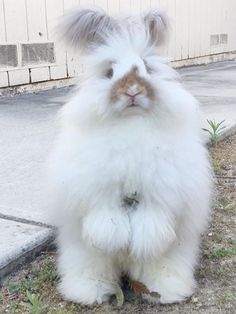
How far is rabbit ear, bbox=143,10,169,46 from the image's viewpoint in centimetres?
185

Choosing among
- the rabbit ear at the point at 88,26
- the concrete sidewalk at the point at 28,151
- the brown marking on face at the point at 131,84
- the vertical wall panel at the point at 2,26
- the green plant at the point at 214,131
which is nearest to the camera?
the brown marking on face at the point at 131,84

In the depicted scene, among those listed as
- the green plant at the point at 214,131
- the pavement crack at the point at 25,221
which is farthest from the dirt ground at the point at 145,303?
the green plant at the point at 214,131

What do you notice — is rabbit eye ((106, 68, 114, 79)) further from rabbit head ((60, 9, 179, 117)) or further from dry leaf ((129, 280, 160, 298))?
dry leaf ((129, 280, 160, 298))

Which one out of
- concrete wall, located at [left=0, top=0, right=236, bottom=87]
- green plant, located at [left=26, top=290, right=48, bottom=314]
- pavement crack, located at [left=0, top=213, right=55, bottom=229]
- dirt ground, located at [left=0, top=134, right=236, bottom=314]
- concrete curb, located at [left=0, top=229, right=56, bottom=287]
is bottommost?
dirt ground, located at [left=0, top=134, right=236, bottom=314]

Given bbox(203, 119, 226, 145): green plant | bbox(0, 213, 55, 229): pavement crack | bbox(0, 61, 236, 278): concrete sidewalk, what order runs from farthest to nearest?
bbox(203, 119, 226, 145): green plant < bbox(0, 213, 55, 229): pavement crack < bbox(0, 61, 236, 278): concrete sidewalk

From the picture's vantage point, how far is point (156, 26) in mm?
Answer: 1856

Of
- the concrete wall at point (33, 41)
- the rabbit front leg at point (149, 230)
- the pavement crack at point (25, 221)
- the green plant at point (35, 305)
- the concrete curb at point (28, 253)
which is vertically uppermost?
the concrete wall at point (33, 41)

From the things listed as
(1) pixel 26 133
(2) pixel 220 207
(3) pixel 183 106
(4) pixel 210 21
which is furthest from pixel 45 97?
(4) pixel 210 21

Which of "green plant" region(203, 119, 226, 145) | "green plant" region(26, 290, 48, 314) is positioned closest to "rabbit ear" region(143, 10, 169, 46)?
"green plant" region(26, 290, 48, 314)

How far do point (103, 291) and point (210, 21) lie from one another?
7859 millimetres

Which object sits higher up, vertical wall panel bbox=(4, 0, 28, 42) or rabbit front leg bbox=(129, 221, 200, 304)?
vertical wall panel bbox=(4, 0, 28, 42)

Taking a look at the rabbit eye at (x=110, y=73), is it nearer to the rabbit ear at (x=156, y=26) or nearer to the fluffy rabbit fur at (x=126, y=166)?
the fluffy rabbit fur at (x=126, y=166)

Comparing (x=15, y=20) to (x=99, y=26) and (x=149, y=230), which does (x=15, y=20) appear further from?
(x=149, y=230)

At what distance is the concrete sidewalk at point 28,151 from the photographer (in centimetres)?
214
